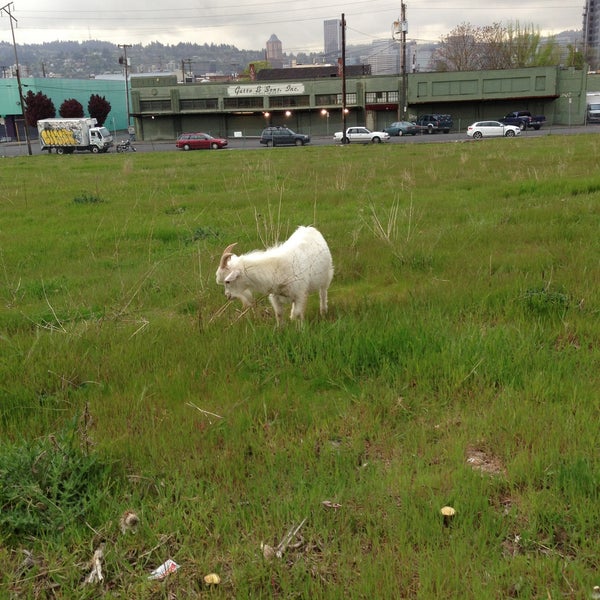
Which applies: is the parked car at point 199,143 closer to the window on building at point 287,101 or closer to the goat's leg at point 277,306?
the window on building at point 287,101

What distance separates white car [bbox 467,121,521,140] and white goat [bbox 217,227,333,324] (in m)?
46.3

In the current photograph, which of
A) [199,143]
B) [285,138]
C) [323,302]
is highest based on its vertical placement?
[285,138]

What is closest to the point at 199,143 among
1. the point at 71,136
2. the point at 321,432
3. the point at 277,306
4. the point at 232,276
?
the point at 71,136

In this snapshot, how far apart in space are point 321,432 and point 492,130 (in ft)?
162

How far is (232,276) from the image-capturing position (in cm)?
525

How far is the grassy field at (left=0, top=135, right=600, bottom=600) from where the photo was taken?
2770mm

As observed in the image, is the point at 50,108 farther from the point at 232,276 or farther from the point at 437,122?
the point at 232,276

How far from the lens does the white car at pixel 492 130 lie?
1866 inches

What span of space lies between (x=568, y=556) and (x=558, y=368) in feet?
6.40

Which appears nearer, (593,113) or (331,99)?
(593,113)

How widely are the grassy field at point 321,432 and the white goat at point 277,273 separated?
0.34m

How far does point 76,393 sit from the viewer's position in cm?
452

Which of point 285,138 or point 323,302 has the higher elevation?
point 285,138

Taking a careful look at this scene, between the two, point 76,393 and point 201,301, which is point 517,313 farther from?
point 76,393
